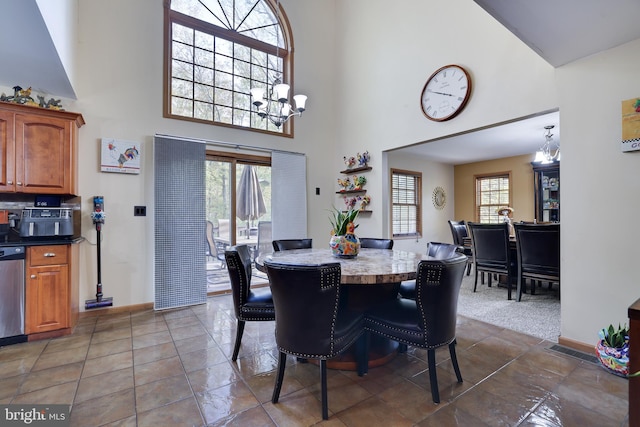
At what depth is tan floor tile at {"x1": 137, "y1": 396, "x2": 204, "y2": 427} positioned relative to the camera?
1599 mm

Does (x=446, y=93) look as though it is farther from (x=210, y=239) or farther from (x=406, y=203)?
(x=210, y=239)

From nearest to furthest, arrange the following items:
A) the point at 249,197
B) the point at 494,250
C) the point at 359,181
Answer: the point at 494,250, the point at 249,197, the point at 359,181

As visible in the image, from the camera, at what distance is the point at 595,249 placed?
2.35 metres

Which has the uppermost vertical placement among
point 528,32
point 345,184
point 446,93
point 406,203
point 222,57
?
point 222,57

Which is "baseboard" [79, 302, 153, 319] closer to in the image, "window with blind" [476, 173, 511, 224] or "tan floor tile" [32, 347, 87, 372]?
"tan floor tile" [32, 347, 87, 372]

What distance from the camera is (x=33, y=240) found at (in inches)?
111

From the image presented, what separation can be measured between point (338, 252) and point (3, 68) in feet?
11.4

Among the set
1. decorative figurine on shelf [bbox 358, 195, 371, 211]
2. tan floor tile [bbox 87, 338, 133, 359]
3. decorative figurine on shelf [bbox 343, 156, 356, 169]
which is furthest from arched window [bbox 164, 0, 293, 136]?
tan floor tile [bbox 87, 338, 133, 359]

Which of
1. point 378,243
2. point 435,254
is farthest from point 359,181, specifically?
point 435,254

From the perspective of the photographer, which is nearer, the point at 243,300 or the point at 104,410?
the point at 104,410

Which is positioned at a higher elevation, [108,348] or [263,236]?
[263,236]

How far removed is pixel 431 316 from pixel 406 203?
518cm

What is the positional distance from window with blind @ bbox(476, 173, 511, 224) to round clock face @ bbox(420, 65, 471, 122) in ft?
13.5

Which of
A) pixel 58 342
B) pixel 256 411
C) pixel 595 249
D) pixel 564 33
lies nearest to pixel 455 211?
pixel 595 249
